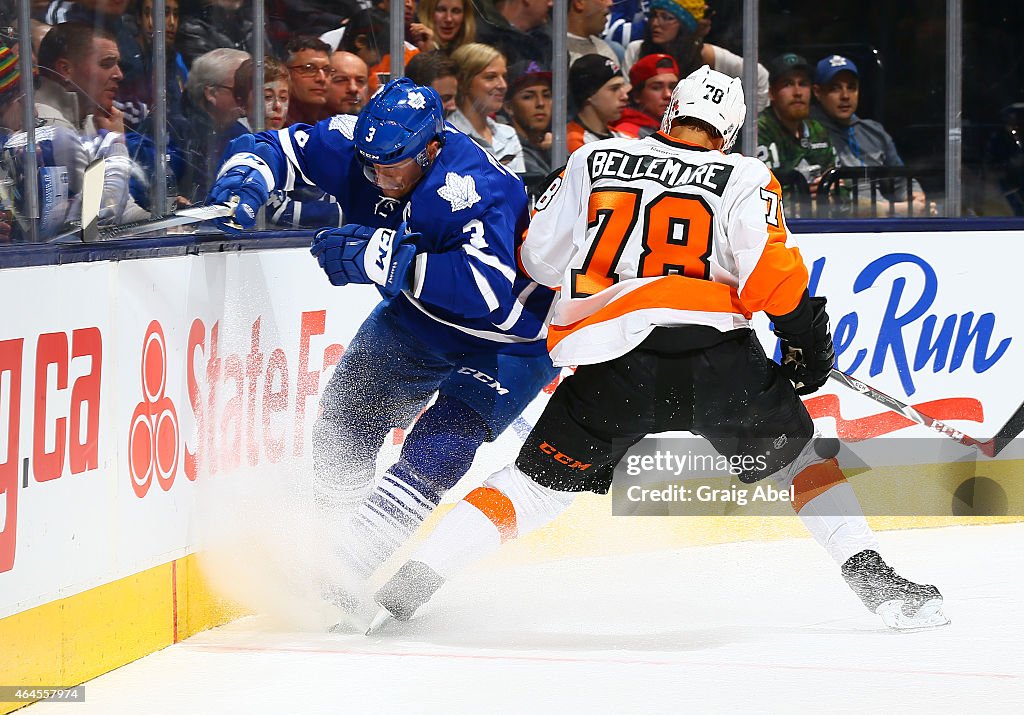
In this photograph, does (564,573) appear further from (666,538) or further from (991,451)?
(991,451)

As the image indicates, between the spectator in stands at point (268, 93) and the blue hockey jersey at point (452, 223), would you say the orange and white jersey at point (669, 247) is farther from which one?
the spectator in stands at point (268, 93)

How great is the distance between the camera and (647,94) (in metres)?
5.65

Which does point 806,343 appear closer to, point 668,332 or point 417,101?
point 668,332

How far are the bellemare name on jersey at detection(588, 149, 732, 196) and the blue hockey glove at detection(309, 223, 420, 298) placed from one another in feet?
1.62

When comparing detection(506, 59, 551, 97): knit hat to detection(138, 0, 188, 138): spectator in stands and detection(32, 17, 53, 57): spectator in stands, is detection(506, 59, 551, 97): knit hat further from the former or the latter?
detection(32, 17, 53, 57): spectator in stands

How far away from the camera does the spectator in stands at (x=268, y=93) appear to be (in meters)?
5.09

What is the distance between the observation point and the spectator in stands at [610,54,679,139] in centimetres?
565

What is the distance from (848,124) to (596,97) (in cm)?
96

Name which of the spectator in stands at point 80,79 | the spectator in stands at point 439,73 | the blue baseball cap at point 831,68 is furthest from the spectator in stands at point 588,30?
the spectator in stands at point 80,79

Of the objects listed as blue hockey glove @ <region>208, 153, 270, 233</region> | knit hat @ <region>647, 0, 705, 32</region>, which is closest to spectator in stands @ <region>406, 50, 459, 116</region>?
knit hat @ <region>647, 0, 705, 32</region>

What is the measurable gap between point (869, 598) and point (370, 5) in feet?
10.0

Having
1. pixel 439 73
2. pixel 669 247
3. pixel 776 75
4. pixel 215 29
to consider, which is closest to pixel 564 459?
pixel 669 247

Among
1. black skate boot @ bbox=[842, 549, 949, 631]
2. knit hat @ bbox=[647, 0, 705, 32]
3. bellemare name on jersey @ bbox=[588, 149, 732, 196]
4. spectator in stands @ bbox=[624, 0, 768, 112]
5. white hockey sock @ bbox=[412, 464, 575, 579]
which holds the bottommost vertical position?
black skate boot @ bbox=[842, 549, 949, 631]

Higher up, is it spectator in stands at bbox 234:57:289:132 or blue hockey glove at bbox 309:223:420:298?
spectator in stands at bbox 234:57:289:132
